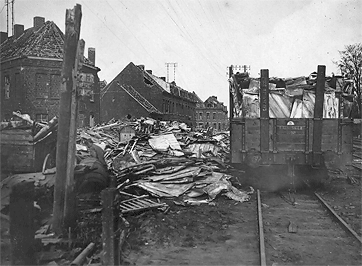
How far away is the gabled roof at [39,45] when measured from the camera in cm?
2838

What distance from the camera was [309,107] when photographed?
11266mm

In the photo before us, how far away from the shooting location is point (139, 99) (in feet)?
153

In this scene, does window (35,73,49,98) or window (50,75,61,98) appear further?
window (50,75,61,98)

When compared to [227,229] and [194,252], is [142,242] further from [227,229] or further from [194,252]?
[227,229]

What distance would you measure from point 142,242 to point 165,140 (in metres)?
9.74

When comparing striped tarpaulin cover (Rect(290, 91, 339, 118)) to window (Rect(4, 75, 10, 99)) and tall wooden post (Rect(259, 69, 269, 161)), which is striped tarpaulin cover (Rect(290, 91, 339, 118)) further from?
window (Rect(4, 75, 10, 99))

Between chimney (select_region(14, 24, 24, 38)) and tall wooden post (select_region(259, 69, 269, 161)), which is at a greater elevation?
chimney (select_region(14, 24, 24, 38))

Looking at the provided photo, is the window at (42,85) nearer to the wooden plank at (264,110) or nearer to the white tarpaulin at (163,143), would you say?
the white tarpaulin at (163,143)

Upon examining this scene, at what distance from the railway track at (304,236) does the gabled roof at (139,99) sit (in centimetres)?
3605

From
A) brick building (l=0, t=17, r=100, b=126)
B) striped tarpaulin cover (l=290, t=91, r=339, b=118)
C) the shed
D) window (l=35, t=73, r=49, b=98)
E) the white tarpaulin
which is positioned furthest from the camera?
window (l=35, t=73, r=49, b=98)

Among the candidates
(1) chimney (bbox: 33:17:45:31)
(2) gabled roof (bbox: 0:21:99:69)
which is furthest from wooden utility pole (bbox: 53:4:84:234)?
(1) chimney (bbox: 33:17:45:31)

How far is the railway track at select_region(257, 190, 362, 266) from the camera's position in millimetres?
5852

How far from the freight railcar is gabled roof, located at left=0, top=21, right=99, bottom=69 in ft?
72.9

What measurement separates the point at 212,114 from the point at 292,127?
7707 centimetres
